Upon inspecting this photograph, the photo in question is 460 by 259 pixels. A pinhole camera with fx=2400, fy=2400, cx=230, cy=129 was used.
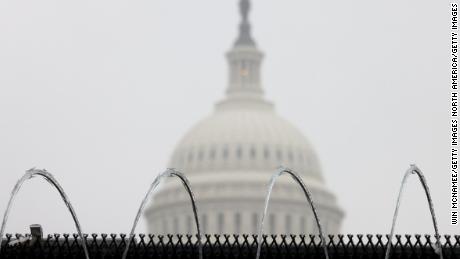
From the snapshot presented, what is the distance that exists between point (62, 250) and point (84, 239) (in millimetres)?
690

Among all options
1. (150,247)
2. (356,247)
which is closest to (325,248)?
(356,247)

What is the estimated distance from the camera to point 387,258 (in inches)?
2630

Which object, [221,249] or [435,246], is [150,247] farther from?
[435,246]

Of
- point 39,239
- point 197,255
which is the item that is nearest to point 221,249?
point 197,255

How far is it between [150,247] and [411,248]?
24.2ft

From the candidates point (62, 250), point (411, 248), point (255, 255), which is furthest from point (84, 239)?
point (411, 248)

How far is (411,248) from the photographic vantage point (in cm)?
6712

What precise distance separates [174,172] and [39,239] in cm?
435

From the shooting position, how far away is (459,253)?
67.5 m

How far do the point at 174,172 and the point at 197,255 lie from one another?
9.20 ft

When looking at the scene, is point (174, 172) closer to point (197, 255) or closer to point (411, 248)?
point (197, 255)

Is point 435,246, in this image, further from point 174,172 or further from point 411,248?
A: point 174,172

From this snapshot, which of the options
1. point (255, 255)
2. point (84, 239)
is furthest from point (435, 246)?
point (84, 239)

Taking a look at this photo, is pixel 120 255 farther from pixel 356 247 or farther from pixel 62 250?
pixel 356 247
